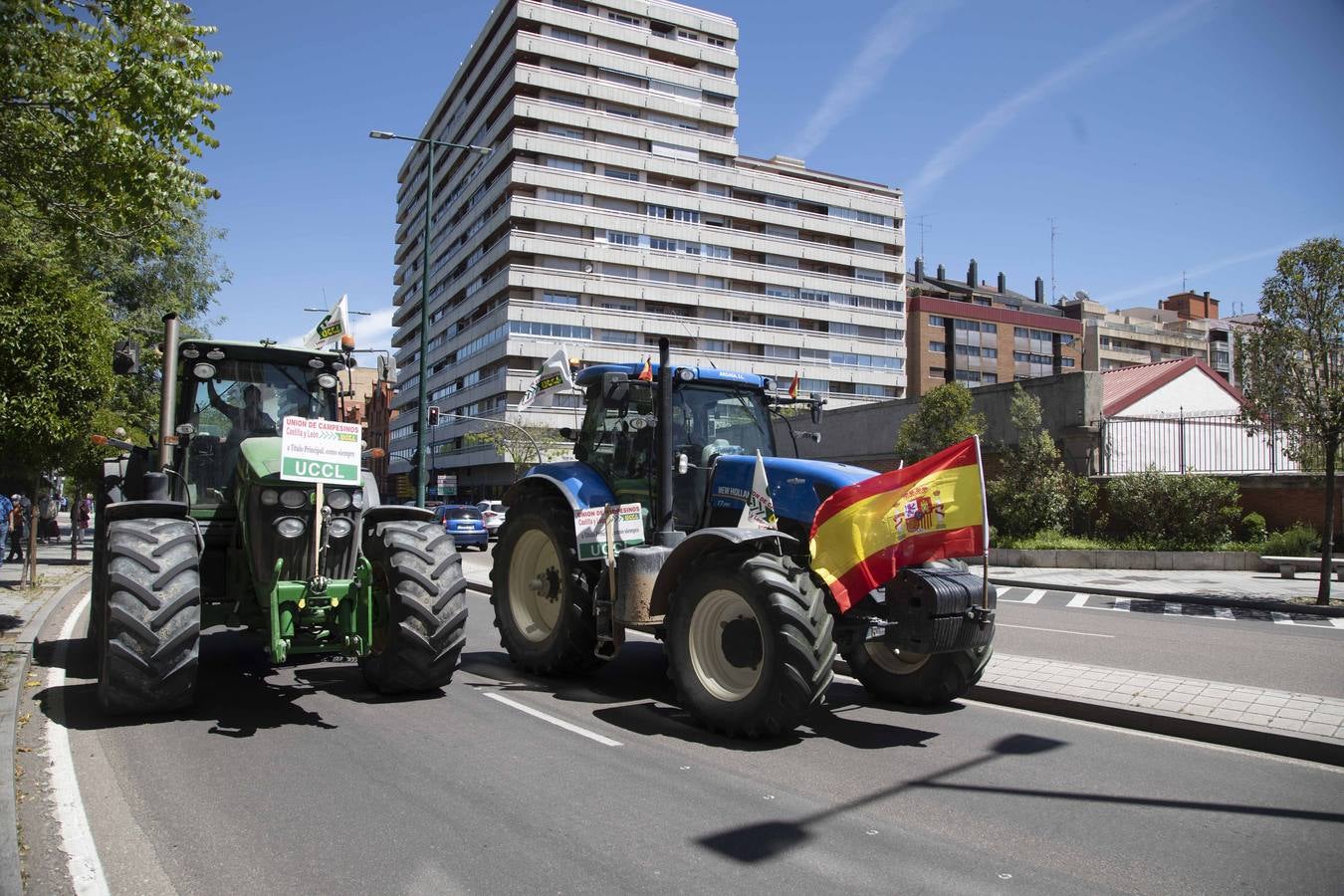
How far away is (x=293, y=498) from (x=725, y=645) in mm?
3347

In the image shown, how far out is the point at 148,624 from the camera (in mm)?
6086

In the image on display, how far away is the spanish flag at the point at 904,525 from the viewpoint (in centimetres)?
622

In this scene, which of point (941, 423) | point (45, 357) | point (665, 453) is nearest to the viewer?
point (665, 453)

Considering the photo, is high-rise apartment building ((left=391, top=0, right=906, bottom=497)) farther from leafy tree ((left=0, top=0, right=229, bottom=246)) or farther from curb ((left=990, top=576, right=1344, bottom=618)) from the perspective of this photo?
leafy tree ((left=0, top=0, right=229, bottom=246))

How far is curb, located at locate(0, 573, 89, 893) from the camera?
3725 mm

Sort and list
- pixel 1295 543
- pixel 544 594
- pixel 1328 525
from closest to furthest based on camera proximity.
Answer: pixel 544 594
pixel 1328 525
pixel 1295 543

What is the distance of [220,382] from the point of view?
8375mm

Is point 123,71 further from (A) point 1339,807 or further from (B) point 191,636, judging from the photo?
(A) point 1339,807

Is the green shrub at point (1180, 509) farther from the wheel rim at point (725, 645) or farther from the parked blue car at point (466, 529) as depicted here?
the parked blue car at point (466, 529)

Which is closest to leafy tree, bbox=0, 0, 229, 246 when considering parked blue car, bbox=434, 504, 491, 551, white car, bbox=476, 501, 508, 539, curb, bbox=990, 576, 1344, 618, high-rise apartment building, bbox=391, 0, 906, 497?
Result: curb, bbox=990, 576, 1344, 618

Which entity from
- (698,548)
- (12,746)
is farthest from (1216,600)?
(12,746)

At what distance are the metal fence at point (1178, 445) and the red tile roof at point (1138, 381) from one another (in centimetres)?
533

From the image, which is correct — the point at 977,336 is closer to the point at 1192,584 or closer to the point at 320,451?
the point at 1192,584

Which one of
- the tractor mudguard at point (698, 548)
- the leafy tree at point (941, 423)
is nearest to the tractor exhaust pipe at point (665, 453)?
the tractor mudguard at point (698, 548)
